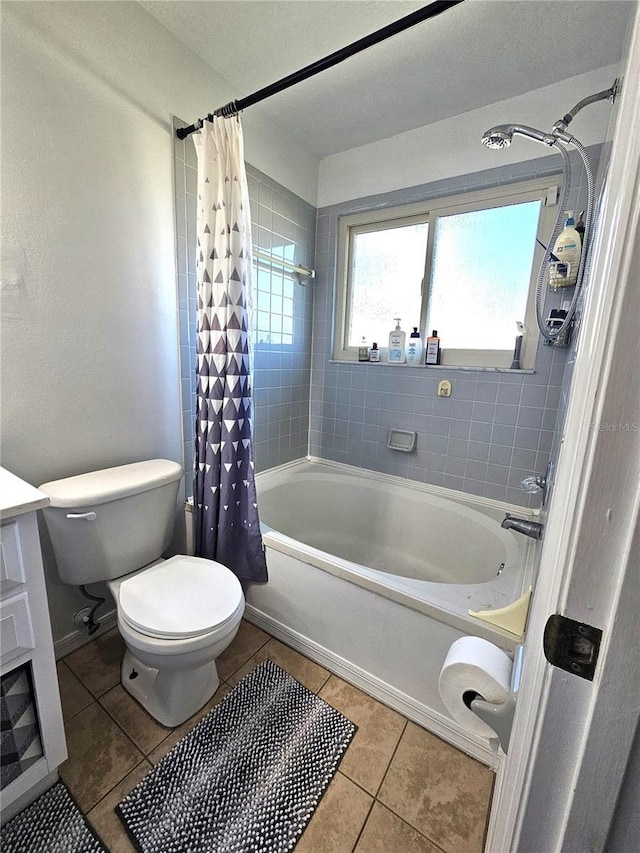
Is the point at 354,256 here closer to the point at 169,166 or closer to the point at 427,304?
the point at 427,304

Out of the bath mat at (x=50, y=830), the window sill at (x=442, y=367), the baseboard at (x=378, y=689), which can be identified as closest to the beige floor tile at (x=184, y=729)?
the bath mat at (x=50, y=830)

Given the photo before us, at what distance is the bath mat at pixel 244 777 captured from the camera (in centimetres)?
93

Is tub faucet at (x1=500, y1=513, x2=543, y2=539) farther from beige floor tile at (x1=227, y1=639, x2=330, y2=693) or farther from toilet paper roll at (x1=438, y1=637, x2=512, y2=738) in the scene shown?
beige floor tile at (x1=227, y1=639, x2=330, y2=693)

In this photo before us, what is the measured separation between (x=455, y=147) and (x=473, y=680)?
2.23 meters

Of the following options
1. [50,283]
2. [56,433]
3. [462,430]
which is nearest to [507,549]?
[462,430]

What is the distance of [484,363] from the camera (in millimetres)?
1889

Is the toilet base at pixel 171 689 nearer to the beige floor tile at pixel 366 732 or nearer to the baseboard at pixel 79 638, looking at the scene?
the baseboard at pixel 79 638

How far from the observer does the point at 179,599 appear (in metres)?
1.19

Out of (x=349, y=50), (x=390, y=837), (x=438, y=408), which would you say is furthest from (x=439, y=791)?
(x=349, y=50)

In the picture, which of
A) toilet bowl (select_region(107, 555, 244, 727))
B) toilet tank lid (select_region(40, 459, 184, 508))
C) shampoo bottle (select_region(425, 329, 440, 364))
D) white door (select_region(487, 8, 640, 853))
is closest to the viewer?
white door (select_region(487, 8, 640, 853))

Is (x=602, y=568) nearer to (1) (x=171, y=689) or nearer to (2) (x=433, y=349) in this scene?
(1) (x=171, y=689)

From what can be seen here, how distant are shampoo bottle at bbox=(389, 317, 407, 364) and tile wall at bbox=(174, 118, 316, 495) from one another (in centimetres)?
58

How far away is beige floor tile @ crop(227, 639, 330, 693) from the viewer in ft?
4.53

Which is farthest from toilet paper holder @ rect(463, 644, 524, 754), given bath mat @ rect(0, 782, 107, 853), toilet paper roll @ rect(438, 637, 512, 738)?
bath mat @ rect(0, 782, 107, 853)
